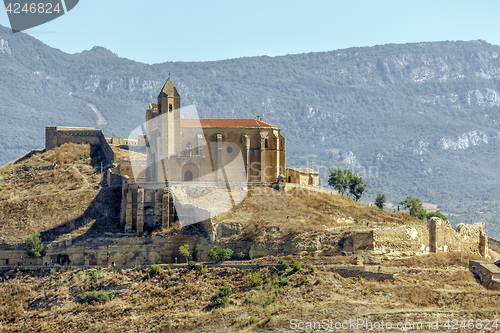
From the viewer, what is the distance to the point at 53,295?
212 feet

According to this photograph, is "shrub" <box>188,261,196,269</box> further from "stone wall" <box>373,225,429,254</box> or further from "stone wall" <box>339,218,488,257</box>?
"stone wall" <box>373,225,429,254</box>

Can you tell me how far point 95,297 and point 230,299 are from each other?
Result: 1138cm

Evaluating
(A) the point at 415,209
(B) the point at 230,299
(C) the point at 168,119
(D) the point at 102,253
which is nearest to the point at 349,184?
(A) the point at 415,209

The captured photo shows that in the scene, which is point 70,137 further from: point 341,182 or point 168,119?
point 341,182

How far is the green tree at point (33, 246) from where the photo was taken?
68.7m

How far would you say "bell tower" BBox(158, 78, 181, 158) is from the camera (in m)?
77.8

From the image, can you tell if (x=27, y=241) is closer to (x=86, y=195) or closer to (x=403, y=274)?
(x=86, y=195)

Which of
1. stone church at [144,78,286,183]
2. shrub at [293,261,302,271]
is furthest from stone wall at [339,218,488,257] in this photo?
stone church at [144,78,286,183]

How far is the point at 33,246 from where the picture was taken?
68.7 m

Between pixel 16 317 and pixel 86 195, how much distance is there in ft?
57.1

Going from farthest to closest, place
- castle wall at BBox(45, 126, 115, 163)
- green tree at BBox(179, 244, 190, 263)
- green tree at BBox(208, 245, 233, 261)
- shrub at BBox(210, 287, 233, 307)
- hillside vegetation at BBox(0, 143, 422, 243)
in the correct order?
castle wall at BBox(45, 126, 115, 163), hillside vegetation at BBox(0, 143, 422, 243), green tree at BBox(179, 244, 190, 263), green tree at BBox(208, 245, 233, 261), shrub at BBox(210, 287, 233, 307)

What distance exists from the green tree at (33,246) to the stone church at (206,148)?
44.3 ft

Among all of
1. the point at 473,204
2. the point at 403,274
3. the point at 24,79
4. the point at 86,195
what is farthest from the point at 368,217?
the point at 24,79

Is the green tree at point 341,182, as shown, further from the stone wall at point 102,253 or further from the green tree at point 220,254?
the green tree at point 220,254
